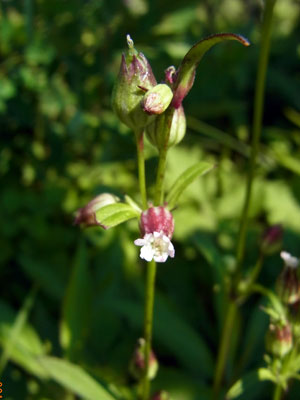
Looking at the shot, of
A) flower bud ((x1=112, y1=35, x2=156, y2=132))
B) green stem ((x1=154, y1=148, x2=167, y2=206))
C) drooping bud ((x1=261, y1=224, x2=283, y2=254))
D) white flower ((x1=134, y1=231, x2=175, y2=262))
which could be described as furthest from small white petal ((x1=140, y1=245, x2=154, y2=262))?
drooping bud ((x1=261, y1=224, x2=283, y2=254))

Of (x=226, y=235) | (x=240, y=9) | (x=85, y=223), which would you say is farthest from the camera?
(x=240, y=9)

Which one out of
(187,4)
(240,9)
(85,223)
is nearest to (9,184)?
(187,4)

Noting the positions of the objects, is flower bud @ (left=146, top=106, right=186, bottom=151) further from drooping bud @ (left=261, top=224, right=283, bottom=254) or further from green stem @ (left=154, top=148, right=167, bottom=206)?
drooping bud @ (left=261, top=224, right=283, bottom=254)

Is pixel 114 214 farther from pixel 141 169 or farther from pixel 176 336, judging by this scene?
pixel 176 336

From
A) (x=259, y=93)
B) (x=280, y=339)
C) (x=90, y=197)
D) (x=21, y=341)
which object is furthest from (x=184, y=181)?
(x=90, y=197)

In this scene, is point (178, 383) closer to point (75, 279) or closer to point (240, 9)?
point (75, 279)
